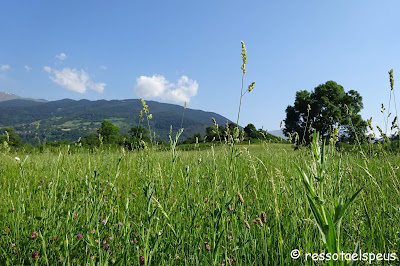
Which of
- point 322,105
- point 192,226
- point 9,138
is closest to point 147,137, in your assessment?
point 9,138

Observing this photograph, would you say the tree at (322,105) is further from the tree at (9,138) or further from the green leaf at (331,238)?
the green leaf at (331,238)

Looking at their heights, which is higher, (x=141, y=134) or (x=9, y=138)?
(x=141, y=134)

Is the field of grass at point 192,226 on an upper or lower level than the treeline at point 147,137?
lower

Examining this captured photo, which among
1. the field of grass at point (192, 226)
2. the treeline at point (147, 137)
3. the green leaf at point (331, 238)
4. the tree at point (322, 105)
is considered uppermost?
the tree at point (322, 105)

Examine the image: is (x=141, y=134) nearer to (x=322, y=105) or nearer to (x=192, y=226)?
(x=192, y=226)

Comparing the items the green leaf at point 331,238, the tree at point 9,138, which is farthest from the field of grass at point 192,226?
the tree at point 9,138

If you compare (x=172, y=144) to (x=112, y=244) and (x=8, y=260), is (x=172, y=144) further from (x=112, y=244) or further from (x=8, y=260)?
(x=8, y=260)

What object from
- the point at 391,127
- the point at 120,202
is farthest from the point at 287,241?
the point at 391,127

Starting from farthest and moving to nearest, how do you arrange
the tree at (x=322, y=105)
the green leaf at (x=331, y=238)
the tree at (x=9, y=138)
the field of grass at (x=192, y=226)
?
1. the tree at (x=322, y=105)
2. the tree at (x=9, y=138)
3. the field of grass at (x=192, y=226)
4. the green leaf at (x=331, y=238)

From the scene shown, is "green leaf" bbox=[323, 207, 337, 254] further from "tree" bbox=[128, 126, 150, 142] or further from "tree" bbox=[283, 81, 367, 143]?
"tree" bbox=[283, 81, 367, 143]

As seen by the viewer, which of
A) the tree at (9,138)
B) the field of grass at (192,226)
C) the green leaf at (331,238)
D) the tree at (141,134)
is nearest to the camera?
the green leaf at (331,238)

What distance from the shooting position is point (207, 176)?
15.8 ft

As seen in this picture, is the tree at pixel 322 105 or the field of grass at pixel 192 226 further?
the tree at pixel 322 105

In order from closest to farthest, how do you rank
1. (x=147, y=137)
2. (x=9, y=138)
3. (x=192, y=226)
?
(x=192, y=226)
(x=9, y=138)
(x=147, y=137)
